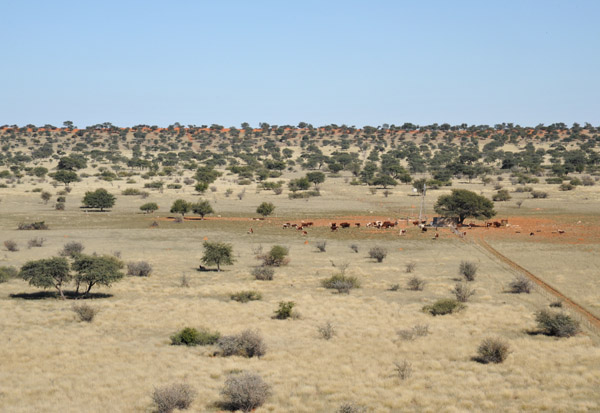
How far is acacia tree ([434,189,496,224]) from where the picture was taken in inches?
2290

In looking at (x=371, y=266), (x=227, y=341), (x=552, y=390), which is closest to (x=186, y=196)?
(x=371, y=266)

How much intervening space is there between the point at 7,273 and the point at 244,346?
63.6ft

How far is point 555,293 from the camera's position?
30.4 metres

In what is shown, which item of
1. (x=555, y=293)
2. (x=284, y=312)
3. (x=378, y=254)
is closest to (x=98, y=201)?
(x=378, y=254)

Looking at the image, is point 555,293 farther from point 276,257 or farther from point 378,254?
point 276,257

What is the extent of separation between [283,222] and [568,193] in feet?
168

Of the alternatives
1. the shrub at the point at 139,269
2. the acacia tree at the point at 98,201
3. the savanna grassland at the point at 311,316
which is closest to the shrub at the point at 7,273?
the savanna grassland at the point at 311,316

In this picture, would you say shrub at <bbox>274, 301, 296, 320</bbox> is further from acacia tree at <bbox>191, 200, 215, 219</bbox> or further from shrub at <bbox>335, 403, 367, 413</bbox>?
Result: acacia tree at <bbox>191, 200, 215, 219</bbox>

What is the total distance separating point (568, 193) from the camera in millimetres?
90125

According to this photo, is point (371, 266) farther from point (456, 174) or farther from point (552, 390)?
point (456, 174)

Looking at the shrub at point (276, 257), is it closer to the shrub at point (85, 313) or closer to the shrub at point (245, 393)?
the shrub at point (85, 313)

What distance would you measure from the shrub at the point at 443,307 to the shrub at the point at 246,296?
815 cm

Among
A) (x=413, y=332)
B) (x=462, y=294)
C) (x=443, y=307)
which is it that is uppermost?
(x=462, y=294)

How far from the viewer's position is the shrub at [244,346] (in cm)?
2022
